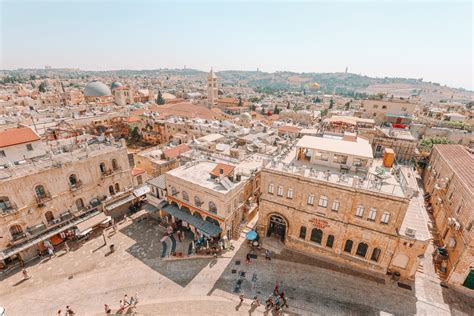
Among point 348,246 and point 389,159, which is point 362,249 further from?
point 389,159

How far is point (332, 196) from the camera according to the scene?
2431 cm

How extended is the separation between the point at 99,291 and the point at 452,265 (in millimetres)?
38417

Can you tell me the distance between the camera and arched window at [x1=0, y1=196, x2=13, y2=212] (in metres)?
24.9

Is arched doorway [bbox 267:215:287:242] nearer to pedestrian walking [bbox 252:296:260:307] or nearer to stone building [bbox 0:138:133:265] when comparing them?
pedestrian walking [bbox 252:296:260:307]

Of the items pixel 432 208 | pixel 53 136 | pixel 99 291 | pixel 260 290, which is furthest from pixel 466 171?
pixel 53 136

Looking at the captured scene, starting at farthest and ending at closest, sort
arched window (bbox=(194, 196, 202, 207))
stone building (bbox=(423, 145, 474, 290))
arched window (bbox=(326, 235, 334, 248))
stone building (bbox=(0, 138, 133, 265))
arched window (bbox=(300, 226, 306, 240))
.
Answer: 1. arched window (bbox=(194, 196, 202, 207))
2. arched window (bbox=(300, 226, 306, 240))
3. arched window (bbox=(326, 235, 334, 248))
4. stone building (bbox=(0, 138, 133, 265))
5. stone building (bbox=(423, 145, 474, 290))

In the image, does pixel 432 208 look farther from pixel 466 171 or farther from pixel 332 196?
pixel 332 196

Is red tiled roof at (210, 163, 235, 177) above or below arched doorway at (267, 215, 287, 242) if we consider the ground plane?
above

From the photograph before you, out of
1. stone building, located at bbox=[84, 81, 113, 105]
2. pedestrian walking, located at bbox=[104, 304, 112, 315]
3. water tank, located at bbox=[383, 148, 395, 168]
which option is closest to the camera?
pedestrian walking, located at bbox=[104, 304, 112, 315]

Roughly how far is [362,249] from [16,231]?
40631mm

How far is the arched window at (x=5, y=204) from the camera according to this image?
2494 cm

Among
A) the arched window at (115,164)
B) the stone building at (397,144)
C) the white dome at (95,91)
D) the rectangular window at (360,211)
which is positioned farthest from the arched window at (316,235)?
the white dome at (95,91)

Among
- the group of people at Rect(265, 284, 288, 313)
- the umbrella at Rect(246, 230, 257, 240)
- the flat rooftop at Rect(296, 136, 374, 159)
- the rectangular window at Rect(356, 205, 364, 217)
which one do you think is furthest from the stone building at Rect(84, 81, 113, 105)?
the rectangular window at Rect(356, 205, 364, 217)

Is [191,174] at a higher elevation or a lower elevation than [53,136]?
lower
